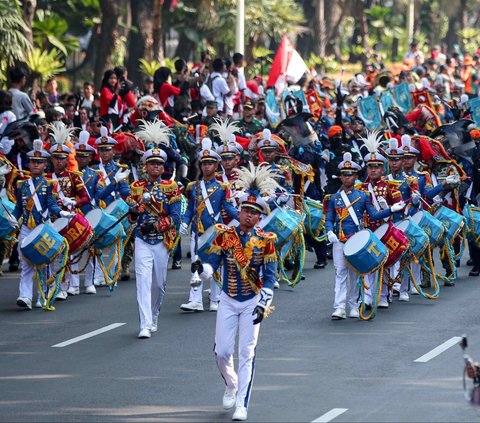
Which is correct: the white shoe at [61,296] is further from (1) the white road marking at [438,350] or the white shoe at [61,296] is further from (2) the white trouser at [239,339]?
(2) the white trouser at [239,339]

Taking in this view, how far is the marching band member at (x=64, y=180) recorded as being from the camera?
718 inches

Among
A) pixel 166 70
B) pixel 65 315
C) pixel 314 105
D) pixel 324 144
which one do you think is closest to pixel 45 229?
pixel 65 315

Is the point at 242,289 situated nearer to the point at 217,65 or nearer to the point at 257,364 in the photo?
the point at 257,364

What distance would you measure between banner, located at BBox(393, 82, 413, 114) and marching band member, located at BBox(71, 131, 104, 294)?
12.0m

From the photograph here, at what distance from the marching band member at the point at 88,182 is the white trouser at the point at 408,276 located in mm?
4080

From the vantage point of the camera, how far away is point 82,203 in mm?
18656

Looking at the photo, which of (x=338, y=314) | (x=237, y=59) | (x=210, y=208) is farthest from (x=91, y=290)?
(x=237, y=59)

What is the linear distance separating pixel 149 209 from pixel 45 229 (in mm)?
1968

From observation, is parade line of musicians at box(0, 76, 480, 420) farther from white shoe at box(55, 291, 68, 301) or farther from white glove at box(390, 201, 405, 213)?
white shoe at box(55, 291, 68, 301)

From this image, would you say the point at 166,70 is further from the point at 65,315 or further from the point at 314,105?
the point at 65,315

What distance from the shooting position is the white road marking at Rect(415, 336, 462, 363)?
48.3 ft

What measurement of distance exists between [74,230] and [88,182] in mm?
1154

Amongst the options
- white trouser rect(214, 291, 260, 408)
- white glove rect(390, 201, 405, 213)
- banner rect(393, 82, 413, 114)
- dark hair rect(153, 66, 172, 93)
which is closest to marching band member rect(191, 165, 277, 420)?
white trouser rect(214, 291, 260, 408)

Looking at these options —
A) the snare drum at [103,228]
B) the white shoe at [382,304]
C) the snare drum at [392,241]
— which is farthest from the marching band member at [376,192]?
the snare drum at [103,228]
